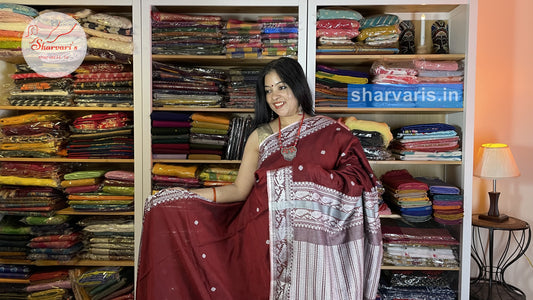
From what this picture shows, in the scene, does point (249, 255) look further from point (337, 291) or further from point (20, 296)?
point (20, 296)

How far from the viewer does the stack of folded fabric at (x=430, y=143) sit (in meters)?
2.79

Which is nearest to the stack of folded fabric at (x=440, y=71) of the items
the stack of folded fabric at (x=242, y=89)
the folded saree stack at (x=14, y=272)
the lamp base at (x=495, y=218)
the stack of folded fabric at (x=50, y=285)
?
the lamp base at (x=495, y=218)

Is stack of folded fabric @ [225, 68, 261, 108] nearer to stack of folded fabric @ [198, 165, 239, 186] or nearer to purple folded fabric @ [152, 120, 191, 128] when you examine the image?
purple folded fabric @ [152, 120, 191, 128]

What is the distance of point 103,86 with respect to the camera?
2.91 m

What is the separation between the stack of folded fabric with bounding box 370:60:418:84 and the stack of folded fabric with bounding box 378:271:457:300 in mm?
1181

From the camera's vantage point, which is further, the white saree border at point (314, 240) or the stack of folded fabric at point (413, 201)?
the stack of folded fabric at point (413, 201)

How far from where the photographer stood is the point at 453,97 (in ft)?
9.12

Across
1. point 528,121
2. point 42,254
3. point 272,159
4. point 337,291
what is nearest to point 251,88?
point 272,159

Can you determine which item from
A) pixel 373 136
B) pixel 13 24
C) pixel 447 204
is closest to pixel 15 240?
pixel 13 24

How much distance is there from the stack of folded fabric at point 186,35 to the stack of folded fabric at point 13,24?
778 mm

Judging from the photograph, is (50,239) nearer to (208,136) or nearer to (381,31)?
(208,136)

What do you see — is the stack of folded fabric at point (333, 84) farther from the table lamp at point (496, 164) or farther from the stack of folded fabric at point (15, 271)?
the stack of folded fabric at point (15, 271)

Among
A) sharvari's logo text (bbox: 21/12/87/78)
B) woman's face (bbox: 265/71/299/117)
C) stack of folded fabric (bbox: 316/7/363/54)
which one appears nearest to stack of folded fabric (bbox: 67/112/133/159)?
sharvari's logo text (bbox: 21/12/87/78)

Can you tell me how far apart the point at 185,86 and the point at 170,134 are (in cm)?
32
